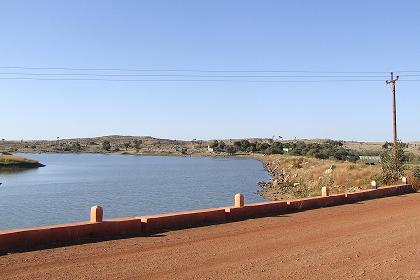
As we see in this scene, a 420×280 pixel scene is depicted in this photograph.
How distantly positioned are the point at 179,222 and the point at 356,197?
1204 cm

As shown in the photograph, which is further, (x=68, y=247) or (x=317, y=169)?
(x=317, y=169)

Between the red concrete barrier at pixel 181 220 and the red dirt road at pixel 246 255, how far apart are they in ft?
1.87

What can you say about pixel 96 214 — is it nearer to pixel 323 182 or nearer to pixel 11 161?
pixel 323 182

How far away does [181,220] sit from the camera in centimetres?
1559

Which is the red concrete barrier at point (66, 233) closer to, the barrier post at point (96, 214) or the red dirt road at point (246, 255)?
the barrier post at point (96, 214)

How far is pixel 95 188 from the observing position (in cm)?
5509

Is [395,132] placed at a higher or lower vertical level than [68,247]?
higher

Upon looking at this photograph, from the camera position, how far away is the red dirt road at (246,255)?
1012cm

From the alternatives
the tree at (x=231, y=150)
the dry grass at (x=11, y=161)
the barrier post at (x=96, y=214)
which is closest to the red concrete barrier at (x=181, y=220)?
the barrier post at (x=96, y=214)

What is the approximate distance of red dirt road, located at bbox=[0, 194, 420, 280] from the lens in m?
10.1

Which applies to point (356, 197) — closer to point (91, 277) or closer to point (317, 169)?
point (91, 277)

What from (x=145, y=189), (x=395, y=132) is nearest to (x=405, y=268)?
(x=395, y=132)

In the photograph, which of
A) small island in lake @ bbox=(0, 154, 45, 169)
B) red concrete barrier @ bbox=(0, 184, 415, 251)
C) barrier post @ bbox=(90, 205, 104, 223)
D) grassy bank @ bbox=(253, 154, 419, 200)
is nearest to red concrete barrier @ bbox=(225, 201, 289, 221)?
red concrete barrier @ bbox=(0, 184, 415, 251)

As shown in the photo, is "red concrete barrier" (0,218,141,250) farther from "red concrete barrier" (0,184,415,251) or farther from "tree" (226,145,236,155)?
"tree" (226,145,236,155)
